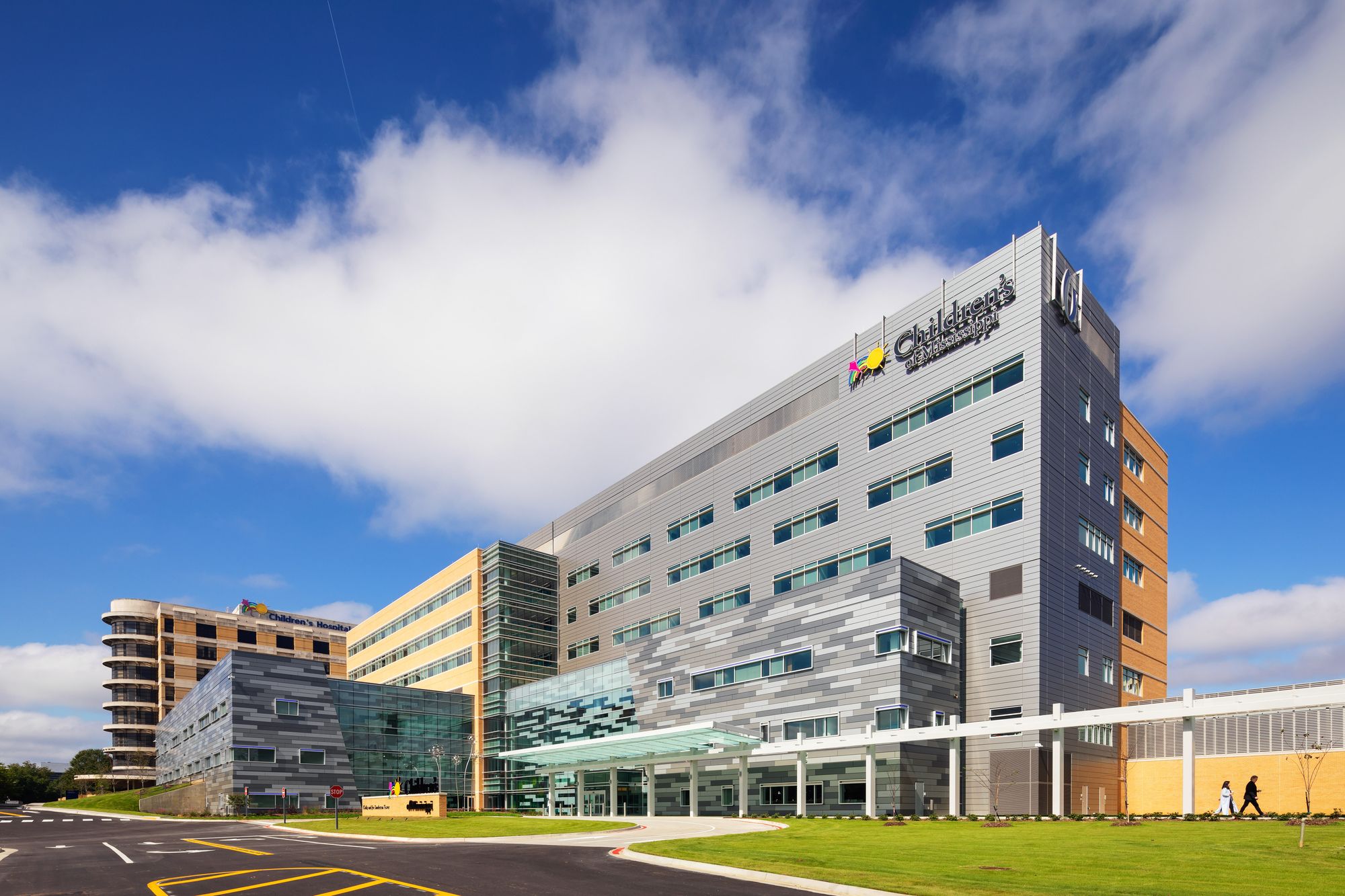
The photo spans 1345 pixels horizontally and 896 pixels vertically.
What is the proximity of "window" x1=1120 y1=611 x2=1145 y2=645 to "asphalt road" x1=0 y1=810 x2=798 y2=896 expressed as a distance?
155ft

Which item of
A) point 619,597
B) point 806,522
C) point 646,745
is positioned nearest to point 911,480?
point 806,522

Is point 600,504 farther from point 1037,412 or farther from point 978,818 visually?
point 978,818

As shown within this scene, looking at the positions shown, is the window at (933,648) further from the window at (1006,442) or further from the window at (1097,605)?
the window at (1006,442)

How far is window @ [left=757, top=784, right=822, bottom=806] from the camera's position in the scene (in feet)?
182

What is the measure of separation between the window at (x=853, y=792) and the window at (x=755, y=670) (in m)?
7.59

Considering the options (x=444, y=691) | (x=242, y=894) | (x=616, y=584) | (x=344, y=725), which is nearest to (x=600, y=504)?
(x=616, y=584)

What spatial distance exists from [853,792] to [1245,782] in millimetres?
21409

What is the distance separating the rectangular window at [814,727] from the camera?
55219 mm

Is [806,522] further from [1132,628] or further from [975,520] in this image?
[1132,628]

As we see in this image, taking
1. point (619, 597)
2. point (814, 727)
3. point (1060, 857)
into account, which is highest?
point (619, 597)

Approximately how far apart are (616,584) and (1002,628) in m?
46.2

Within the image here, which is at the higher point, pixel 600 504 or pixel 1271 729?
pixel 600 504

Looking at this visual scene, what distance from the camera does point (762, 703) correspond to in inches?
2402

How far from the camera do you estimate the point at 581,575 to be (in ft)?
328
